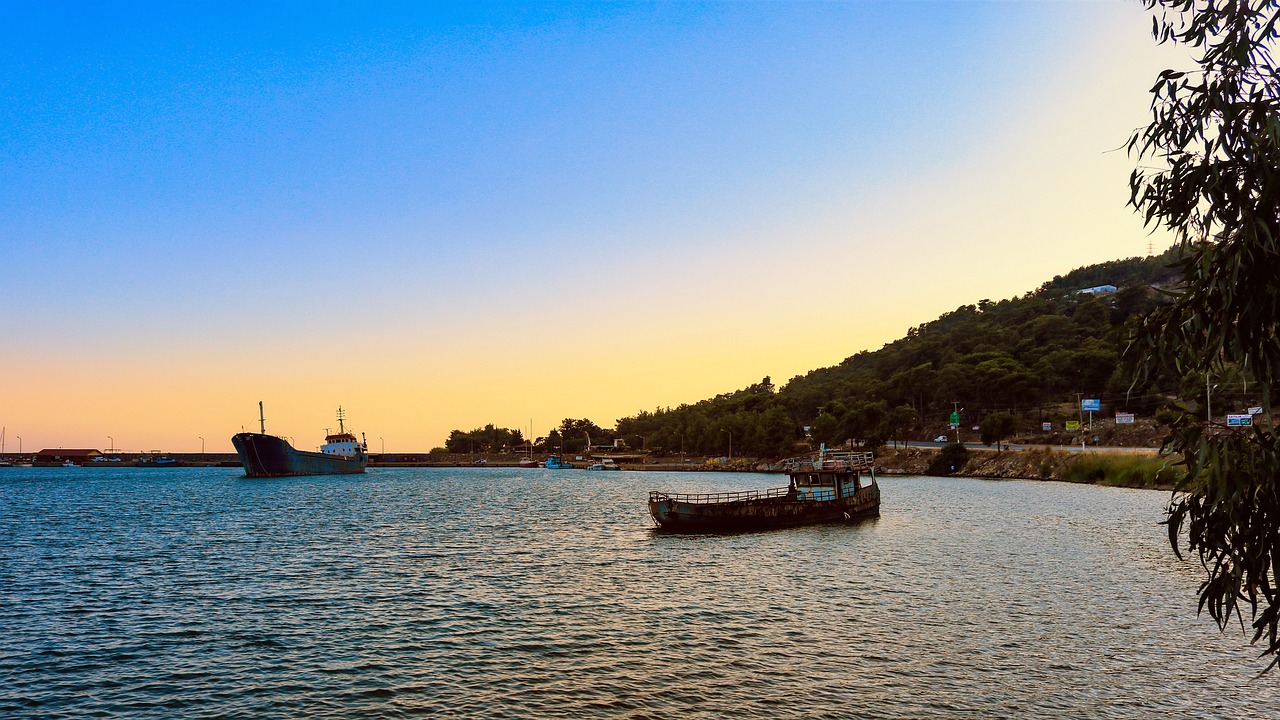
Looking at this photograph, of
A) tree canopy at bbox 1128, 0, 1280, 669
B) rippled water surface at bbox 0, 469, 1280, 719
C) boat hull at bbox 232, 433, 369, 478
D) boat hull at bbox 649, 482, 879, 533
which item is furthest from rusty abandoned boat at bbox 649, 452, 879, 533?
boat hull at bbox 232, 433, 369, 478

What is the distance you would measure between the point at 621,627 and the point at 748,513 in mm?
36575

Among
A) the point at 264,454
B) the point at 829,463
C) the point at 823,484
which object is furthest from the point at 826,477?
the point at 264,454

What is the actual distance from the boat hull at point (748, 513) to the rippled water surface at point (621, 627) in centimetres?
245

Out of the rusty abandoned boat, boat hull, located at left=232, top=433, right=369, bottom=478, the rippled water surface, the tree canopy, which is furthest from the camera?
boat hull, located at left=232, top=433, right=369, bottom=478

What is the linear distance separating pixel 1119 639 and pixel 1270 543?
22.1m

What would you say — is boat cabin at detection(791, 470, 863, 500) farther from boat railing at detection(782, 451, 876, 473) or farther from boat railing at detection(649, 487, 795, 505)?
boat railing at detection(649, 487, 795, 505)

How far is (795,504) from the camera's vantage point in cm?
6981

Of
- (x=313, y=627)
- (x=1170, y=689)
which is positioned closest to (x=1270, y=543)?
(x=1170, y=689)

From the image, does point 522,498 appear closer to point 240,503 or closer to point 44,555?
point 240,503

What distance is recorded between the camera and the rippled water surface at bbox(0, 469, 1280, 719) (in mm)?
22500

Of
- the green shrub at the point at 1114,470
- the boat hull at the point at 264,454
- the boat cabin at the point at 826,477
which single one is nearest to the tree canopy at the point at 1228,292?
the boat cabin at the point at 826,477

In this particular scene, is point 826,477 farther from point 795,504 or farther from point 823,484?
point 795,504

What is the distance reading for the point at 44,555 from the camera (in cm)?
5266

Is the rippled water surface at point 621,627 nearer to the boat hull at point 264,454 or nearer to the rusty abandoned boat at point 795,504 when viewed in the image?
the rusty abandoned boat at point 795,504
